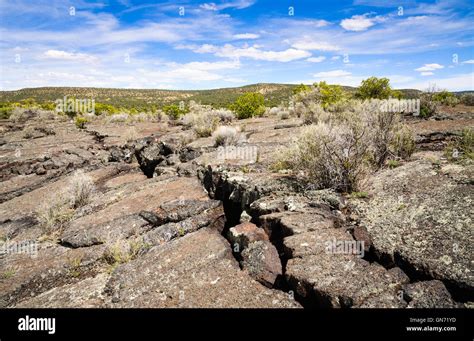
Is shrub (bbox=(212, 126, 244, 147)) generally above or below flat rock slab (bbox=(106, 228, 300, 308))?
above

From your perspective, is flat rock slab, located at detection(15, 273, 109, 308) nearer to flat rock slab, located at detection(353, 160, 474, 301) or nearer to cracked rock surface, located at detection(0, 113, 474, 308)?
cracked rock surface, located at detection(0, 113, 474, 308)

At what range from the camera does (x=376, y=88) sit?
774 inches

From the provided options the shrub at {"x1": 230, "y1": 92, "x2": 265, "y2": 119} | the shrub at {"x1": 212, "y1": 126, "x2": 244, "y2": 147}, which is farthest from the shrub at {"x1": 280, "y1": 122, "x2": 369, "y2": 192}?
the shrub at {"x1": 230, "y1": 92, "x2": 265, "y2": 119}

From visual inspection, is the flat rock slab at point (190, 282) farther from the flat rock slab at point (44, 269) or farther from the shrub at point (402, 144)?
the shrub at point (402, 144)

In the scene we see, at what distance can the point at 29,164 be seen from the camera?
37.9 feet

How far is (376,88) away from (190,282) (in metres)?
19.5

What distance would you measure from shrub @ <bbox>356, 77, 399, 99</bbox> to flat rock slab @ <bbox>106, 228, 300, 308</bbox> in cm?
1826

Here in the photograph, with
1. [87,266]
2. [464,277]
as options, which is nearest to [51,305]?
[87,266]

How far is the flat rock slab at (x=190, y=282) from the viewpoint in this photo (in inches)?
143

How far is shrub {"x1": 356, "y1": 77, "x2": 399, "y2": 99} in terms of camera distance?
1952 cm

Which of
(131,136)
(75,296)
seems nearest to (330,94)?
(131,136)

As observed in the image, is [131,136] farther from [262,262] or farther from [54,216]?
[262,262]
